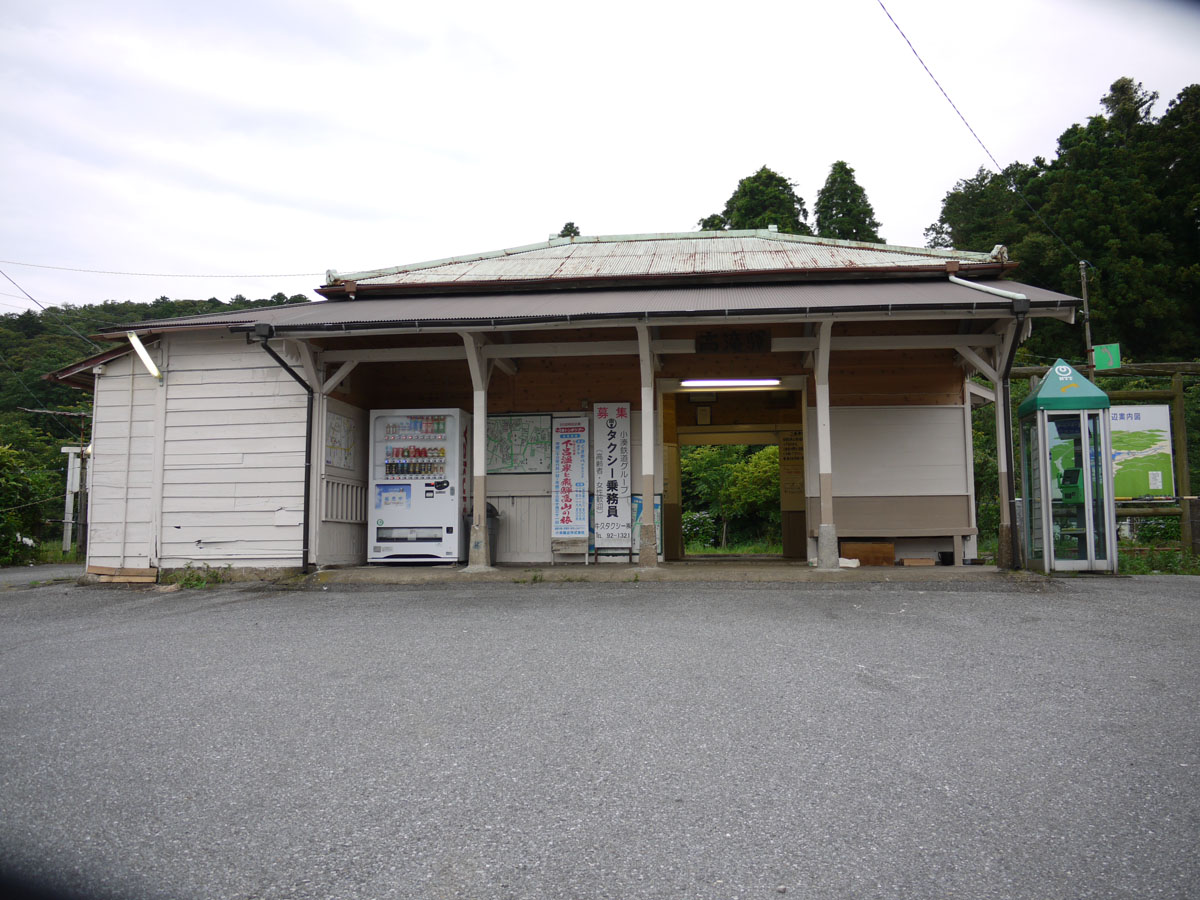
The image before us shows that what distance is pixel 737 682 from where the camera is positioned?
464 centimetres

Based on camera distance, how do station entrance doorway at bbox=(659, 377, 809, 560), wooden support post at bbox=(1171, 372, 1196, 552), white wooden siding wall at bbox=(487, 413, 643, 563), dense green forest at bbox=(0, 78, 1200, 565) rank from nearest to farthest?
1. white wooden siding wall at bbox=(487, 413, 643, 563)
2. wooden support post at bbox=(1171, 372, 1196, 552)
3. station entrance doorway at bbox=(659, 377, 809, 560)
4. dense green forest at bbox=(0, 78, 1200, 565)

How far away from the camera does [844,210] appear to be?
2972 cm

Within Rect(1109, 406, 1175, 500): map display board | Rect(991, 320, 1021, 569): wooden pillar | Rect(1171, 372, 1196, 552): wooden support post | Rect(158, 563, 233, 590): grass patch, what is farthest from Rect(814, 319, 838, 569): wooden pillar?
Rect(158, 563, 233, 590): grass patch

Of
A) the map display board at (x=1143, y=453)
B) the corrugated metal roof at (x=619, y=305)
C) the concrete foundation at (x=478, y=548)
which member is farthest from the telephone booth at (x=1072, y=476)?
the concrete foundation at (x=478, y=548)

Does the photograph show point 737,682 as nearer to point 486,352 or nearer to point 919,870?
point 919,870

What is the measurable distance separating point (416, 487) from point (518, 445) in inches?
64.7

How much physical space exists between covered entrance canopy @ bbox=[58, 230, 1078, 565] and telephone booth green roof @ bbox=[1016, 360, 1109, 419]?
18.7 inches

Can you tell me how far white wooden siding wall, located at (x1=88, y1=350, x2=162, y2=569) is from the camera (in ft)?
33.6

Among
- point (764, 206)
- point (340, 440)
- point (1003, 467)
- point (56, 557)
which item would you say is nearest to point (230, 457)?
point (340, 440)

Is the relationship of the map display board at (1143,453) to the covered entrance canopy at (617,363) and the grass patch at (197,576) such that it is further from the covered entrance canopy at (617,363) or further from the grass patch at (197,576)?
the grass patch at (197,576)

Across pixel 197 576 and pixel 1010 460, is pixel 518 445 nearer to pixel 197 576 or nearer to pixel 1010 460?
pixel 197 576

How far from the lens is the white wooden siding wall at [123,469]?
33.6ft

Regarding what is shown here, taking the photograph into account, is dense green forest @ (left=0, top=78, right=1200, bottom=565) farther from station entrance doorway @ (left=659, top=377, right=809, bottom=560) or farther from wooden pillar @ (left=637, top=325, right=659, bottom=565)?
wooden pillar @ (left=637, top=325, right=659, bottom=565)

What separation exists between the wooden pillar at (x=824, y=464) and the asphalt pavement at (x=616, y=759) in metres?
2.59
